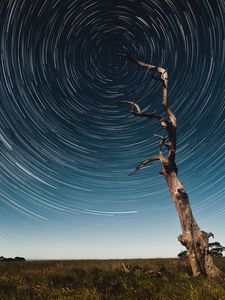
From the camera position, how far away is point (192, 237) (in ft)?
33.8

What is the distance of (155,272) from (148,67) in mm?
10061

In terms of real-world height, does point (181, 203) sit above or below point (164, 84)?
below

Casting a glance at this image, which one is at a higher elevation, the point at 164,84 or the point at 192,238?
the point at 164,84

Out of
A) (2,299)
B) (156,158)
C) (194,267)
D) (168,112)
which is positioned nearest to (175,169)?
(156,158)

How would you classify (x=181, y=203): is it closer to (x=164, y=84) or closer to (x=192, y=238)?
(x=192, y=238)

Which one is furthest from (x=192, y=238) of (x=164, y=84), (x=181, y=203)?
(x=164, y=84)

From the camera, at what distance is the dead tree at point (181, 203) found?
993cm

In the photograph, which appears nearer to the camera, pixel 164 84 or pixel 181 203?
pixel 181 203

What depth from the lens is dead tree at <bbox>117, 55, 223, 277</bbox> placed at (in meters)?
9.93

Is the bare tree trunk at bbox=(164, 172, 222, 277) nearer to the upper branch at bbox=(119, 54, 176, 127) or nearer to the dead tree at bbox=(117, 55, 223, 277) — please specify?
the dead tree at bbox=(117, 55, 223, 277)

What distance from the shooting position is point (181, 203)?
429 inches

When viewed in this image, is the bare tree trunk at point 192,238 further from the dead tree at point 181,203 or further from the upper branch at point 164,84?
the upper branch at point 164,84

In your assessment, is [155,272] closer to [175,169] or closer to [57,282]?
[57,282]

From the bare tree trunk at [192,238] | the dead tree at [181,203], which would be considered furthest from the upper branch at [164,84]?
the bare tree trunk at [192,238]
